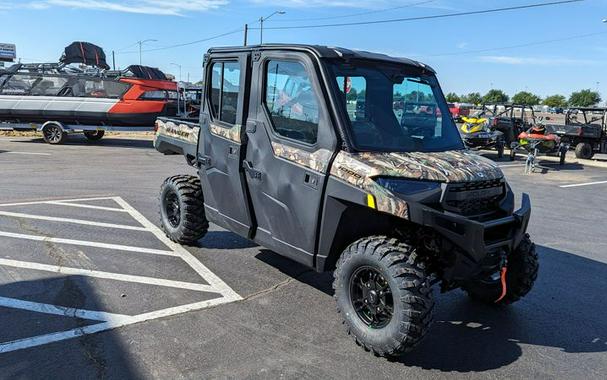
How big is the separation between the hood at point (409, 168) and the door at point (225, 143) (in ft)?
4.40

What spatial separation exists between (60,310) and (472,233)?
3376 mm

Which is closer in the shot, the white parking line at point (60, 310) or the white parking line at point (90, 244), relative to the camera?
the white parking line at point (60, 310)

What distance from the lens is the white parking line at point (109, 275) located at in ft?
16.3

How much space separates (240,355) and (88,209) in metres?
5.30

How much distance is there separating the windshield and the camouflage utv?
0.01 meters

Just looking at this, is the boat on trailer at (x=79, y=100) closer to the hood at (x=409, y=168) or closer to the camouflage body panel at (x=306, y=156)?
the camouflage body panel at (x=306, y=156)

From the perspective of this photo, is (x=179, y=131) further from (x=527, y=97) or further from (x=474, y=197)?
(x=527, y=97)

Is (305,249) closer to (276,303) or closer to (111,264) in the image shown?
(276,303)

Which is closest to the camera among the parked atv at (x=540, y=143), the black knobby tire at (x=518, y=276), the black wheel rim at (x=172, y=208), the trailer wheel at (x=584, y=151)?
the black knobby tire at (x=518, y=276)

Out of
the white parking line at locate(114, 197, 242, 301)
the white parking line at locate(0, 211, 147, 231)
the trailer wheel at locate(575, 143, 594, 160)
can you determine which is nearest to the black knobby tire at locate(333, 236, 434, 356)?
the white parking line at locate(114, 197, 242, 301)

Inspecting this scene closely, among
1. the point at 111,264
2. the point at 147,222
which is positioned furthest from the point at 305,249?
the point at 147,222

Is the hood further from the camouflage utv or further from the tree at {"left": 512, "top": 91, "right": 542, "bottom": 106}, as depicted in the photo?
the tree at {"left": 512, "top": 91, "right": 542, "bottom": 106}

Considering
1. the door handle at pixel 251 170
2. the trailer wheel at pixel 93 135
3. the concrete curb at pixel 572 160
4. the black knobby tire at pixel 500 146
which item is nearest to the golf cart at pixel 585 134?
the concrete curb at pixel 572 160

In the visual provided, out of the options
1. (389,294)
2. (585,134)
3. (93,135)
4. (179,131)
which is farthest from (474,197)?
(585,134)
